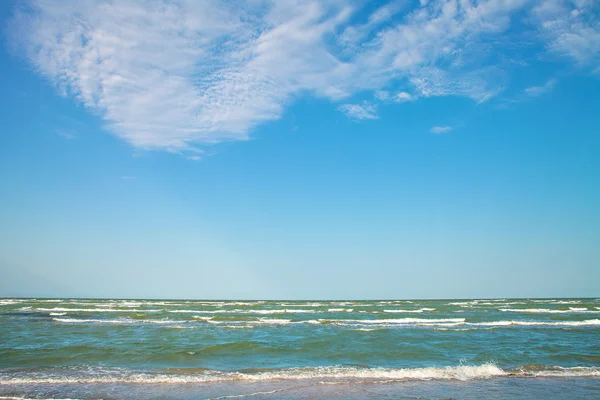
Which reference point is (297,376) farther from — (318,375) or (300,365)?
(300,365)

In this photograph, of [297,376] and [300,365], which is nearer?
[297,376]

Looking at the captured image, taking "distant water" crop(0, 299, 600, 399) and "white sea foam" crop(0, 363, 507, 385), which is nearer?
"distant water" crop(0, 299, 600, 399)

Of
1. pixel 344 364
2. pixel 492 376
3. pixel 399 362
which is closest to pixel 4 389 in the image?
pixel 344 364

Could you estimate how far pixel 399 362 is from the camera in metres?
13.6

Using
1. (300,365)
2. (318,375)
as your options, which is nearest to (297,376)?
(318,375)

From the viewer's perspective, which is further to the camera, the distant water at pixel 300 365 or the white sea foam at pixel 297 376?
the white sea foam at pixel 297 376

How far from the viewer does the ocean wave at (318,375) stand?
10.6 meters

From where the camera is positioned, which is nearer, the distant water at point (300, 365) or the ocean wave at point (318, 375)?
the distant water at point (300, 365)

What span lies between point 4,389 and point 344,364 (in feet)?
32.2

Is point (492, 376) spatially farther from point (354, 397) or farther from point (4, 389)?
point (4, 389)

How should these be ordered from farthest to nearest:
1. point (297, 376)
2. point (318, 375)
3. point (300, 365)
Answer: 1. point (300, 365)
2. point (318, 375)
3. point (297, 376)

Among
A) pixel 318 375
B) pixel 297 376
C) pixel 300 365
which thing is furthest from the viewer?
pixel 300 365

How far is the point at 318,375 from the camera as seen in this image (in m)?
11.2

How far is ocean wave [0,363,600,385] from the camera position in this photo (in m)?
10.6
